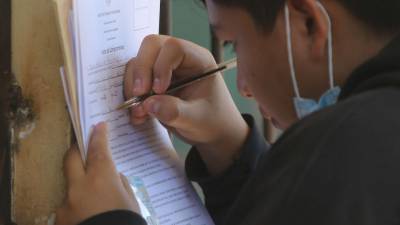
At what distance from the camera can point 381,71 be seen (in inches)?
21.7

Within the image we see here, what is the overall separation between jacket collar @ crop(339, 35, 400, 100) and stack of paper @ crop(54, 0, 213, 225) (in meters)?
0.32

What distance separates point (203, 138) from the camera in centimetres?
89

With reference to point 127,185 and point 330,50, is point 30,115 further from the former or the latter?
point 330,50

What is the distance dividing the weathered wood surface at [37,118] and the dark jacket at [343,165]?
289 millimetres

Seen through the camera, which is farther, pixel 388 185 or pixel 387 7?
pixel 387 7

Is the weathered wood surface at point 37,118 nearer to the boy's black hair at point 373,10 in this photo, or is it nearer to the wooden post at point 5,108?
the wooden post at point 5,108

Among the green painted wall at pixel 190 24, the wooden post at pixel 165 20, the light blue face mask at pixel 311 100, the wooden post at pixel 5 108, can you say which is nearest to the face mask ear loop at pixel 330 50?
the light blue face mask at pixel 311 100

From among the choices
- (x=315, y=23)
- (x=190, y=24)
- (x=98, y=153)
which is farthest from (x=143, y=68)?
(x=190, y=24)

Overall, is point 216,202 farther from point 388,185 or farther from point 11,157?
point 388,185

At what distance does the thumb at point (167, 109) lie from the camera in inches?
31.3

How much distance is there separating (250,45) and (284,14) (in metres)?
0.06

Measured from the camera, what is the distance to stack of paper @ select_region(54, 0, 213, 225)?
0.70 m

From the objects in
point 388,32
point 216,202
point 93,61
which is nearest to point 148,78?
point 93,61

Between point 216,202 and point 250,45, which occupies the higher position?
point 250,45
